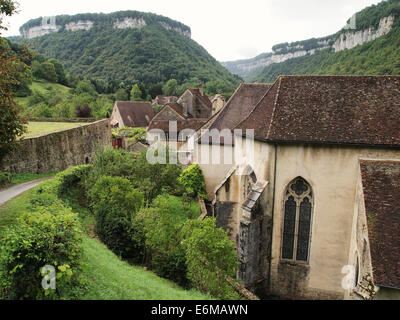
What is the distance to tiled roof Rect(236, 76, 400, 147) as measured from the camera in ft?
40.2

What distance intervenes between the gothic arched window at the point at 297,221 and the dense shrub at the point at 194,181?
12.0 metres

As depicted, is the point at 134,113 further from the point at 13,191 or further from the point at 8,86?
the point at 8,86

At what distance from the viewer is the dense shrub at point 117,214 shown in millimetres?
14648

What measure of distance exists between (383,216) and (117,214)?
41.2ft

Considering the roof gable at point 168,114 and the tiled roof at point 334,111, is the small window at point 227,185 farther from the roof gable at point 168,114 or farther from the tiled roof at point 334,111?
the roof gable at point 168,114

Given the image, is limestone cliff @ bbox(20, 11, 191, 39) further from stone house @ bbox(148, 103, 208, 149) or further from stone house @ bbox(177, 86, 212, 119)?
stone house @ bbox(148, 103, 208, 149)

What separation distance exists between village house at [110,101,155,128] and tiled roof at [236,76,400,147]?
45661mm

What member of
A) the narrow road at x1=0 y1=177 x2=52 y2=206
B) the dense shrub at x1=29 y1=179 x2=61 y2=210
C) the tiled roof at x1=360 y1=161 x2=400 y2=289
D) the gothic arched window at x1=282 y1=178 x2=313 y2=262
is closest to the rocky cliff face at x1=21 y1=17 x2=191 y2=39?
the narrow road at x1=0 y1=177 x2=52 y2=206

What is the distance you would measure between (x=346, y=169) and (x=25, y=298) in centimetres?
1279

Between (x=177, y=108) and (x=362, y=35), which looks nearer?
(x=177, y=108)

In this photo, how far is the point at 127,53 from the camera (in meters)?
121

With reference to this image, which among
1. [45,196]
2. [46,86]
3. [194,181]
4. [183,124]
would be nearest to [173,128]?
[183,124]
